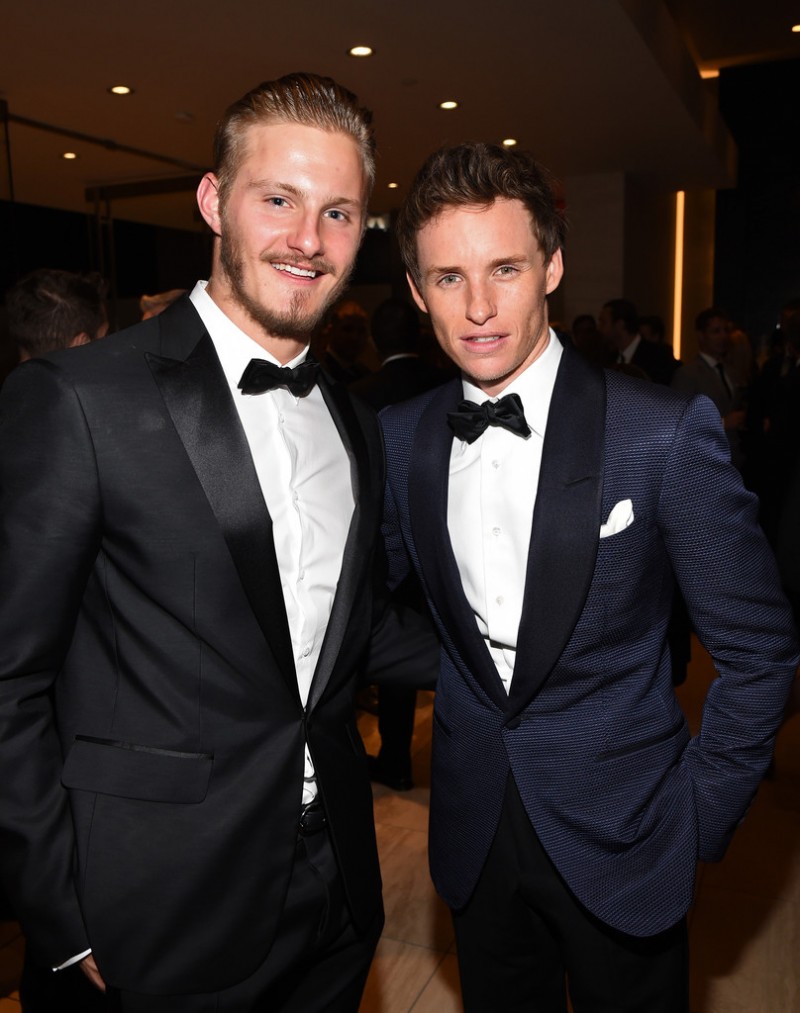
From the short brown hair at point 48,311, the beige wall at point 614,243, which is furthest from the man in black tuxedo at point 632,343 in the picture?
the short brown hair at point 48,311

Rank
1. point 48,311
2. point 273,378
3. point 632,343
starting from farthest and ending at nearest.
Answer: point 632,343 → point 48,311 → point 273,378

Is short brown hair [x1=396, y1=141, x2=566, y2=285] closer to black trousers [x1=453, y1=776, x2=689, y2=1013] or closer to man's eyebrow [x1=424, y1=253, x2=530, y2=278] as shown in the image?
man's eyebrow [x1=424, y1=253, x2=530, y2=278]

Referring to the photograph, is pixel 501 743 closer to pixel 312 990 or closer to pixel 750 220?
pixel 312 990

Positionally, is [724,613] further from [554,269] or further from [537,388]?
[554,269]

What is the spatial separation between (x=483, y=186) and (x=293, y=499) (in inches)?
25.0

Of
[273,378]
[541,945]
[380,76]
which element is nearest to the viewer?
[273,378]

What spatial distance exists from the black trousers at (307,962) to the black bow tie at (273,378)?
751 millimetres

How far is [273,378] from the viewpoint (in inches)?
55.6

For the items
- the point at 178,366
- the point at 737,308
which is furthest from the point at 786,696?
the point at 737,308

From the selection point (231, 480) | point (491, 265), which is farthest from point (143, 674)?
point (491, 265)

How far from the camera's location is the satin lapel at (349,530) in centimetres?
141

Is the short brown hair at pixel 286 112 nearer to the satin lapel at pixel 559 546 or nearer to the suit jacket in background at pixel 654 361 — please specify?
the satin lapel at pixel 559 546

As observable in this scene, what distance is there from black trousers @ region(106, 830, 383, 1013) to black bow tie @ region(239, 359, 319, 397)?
751 millimetres

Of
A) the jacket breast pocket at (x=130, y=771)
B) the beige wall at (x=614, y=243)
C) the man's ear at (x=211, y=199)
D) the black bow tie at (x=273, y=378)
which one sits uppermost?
the beige wall at (x=614, y=243)
